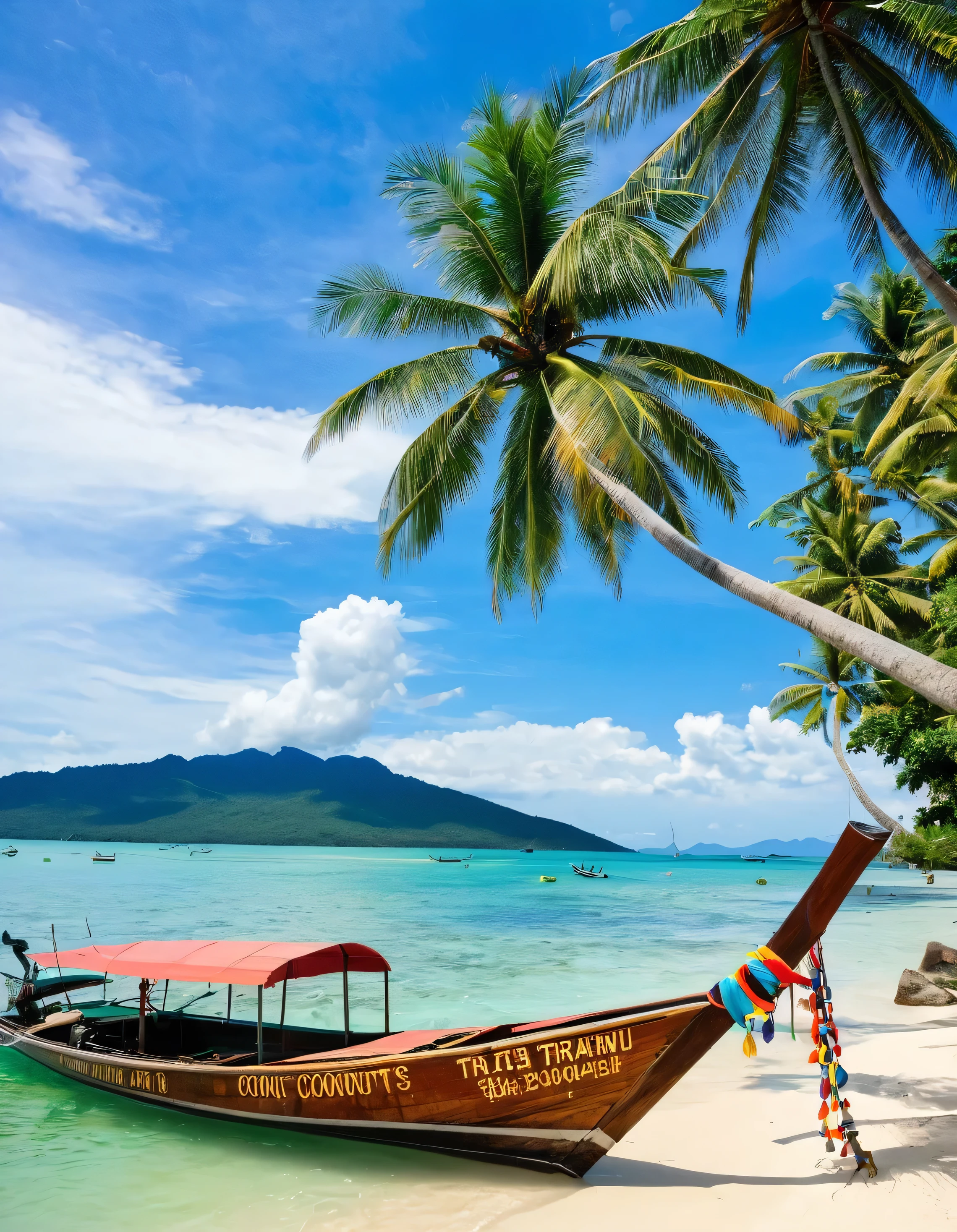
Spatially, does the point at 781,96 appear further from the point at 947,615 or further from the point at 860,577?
the point at 860,577

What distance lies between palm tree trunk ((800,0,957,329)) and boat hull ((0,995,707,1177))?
6261mm

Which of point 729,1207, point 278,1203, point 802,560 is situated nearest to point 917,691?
point 729,1207

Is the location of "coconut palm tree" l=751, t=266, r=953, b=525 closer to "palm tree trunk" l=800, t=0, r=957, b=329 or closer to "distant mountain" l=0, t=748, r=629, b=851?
"palm tree trunk" l=800, t=0, r=957, b=329

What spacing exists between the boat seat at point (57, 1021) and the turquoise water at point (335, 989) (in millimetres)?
789

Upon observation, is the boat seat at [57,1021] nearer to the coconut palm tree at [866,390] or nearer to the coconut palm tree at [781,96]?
the coconut palm tree at [781,96]

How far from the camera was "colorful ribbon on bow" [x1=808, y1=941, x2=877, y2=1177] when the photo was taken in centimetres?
487

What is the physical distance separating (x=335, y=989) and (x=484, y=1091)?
1204 cm

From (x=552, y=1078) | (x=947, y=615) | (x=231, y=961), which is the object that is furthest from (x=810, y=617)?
(x=947, y=615)

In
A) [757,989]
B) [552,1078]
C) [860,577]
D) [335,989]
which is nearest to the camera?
[757,989]

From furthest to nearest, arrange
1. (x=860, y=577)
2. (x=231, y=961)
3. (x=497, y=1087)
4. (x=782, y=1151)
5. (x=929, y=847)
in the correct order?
(x=929, y=847), (x=860, y=577), (x=231, y=961), (x=782, y=1151), (x=497, y=1087)

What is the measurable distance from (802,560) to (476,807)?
542 ft

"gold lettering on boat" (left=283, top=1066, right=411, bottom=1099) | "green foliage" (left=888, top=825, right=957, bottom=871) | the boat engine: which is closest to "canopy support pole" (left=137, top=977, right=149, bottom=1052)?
"gold lettering on boat" (left=283, top=1066, right=411, bottom=1099)

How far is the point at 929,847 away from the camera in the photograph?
2992cm

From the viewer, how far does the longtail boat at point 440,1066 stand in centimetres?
504
